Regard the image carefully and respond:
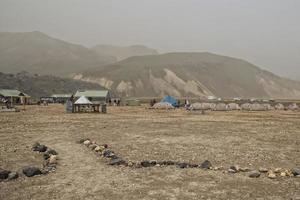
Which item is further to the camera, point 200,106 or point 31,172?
point 200,106

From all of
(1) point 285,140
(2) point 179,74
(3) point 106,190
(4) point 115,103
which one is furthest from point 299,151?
(2) point 179,74

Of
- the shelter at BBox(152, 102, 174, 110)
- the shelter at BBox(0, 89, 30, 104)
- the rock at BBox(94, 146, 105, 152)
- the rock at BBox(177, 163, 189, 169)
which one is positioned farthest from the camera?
the shelter at BBox(0, 89, 30, 104)

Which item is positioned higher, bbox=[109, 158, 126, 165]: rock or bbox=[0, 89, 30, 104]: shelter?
bbox=[0, 89, 30, 104]: shelter

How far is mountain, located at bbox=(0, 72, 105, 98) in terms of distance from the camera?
10656cm

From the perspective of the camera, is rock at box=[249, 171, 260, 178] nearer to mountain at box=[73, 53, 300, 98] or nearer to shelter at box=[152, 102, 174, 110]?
shelter at box=[152, 102, 174, 110]

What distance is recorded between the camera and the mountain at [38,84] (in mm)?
106562

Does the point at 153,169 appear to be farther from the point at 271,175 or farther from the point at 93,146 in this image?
the point at 93,146

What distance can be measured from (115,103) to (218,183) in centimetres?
7313

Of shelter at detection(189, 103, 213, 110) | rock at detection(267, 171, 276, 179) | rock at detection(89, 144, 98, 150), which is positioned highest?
shelter at detection(189, 103, 213, 110)

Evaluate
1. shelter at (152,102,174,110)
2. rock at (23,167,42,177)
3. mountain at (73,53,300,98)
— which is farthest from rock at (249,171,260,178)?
mountain at (73,53,300,98)

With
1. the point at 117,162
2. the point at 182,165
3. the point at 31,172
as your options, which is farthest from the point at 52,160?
the point at 182,165

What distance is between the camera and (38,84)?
114875 millimetres

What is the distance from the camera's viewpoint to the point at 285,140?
22.6 m

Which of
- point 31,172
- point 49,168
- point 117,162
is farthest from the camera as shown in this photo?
point 117,162
